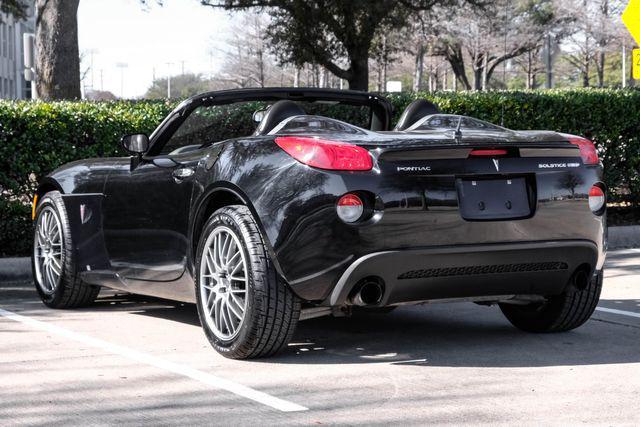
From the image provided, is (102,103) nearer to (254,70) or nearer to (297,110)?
(297,110)

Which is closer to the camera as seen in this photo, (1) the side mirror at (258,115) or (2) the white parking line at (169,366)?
(2) the white parking line at (169,366)

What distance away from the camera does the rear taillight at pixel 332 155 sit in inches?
205

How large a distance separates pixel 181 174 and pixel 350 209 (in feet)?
4.50

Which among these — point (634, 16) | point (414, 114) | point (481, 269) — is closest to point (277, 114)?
point (414, 114)

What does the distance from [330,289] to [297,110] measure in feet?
3.91

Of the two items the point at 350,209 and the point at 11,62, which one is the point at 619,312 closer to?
the point at 350,209

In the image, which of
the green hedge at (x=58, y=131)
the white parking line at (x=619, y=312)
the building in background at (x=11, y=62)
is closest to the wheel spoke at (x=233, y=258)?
the white parking line at (x=619, y=312)

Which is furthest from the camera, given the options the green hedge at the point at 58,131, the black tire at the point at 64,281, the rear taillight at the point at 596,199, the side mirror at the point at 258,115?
the green hedge at the point at 58,131

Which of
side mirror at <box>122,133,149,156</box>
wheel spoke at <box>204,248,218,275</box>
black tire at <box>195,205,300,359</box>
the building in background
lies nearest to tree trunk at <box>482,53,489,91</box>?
the building in background

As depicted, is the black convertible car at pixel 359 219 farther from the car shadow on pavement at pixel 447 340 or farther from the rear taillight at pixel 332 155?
the car shadow on pavement at pixel 447 340

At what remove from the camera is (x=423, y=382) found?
5.05 metres

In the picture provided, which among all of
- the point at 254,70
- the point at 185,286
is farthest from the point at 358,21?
the point at 254,70

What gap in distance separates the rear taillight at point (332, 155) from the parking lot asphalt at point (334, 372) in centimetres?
99

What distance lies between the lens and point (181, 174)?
243 inches
